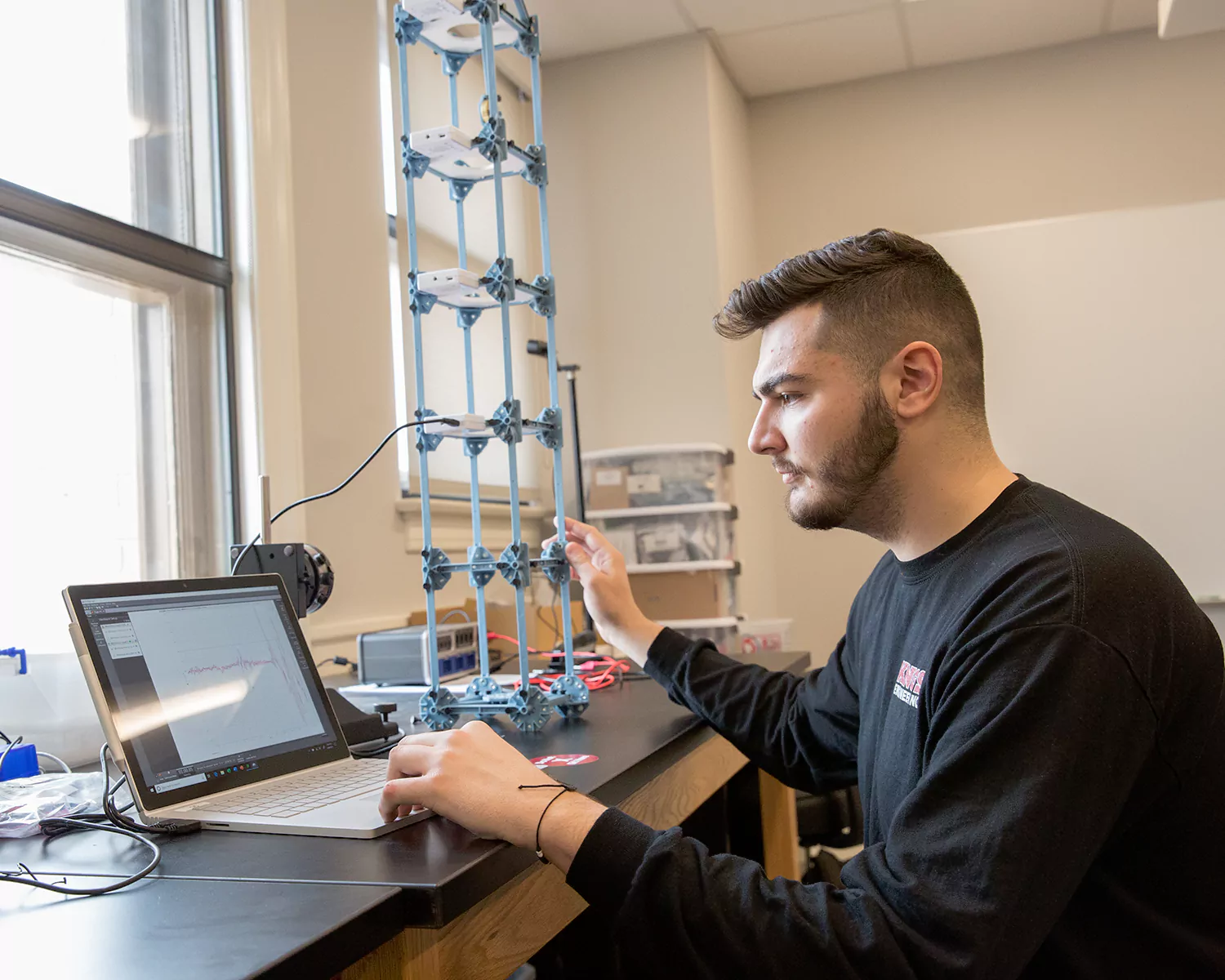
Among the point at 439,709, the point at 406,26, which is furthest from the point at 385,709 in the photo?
the point at 406,26

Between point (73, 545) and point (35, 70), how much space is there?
0.81 meters

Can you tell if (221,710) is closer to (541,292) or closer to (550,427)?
(550,427)

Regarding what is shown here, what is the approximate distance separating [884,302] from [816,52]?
3.30 m

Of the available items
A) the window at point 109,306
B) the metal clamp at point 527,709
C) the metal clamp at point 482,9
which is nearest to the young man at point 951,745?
the metal clamp at point 527,709

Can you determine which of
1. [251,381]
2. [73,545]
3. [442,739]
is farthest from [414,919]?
[251,381]

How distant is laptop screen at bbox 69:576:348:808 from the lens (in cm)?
97

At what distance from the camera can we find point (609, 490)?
11.1ft

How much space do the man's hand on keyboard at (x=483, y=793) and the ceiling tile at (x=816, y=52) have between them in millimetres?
3475

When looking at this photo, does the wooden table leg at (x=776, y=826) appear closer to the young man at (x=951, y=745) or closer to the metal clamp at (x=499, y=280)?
the young man at (x=951, y=745)

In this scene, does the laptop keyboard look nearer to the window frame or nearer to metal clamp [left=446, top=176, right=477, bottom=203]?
metal clamp [left=446, top=176, right=477, bottom=203]

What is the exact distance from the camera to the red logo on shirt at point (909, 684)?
94cm

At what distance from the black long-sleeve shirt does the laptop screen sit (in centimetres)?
40

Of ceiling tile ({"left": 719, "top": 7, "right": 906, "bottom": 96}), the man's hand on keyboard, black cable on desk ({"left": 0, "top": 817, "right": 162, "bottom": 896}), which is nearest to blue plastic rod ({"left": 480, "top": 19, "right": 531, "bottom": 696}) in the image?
the man's hand on keyboard

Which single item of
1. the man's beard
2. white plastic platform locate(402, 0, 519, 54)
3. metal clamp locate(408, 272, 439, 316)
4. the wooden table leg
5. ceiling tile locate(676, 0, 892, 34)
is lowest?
the wooden table leg
